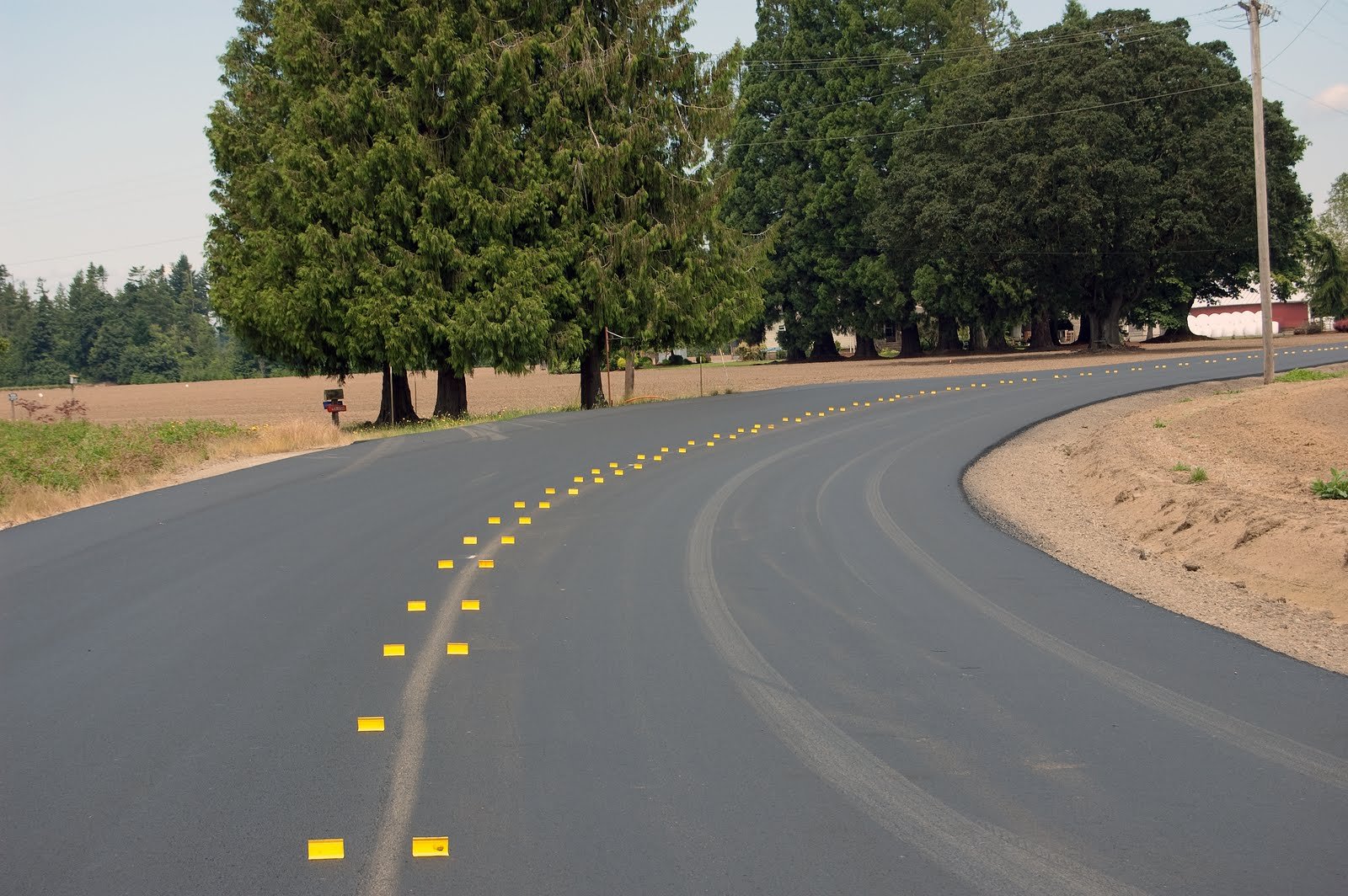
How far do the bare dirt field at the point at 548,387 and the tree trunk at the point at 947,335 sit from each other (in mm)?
6152

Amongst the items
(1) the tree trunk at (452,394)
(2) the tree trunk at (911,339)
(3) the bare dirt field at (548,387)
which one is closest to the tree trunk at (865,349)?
(2) the tree trunk at (911,339)

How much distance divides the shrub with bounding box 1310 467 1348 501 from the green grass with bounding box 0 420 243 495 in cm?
1738

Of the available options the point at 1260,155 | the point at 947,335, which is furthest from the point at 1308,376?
the point at 947,335

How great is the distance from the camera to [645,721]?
23.1 feet

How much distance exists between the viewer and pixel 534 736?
6766 millimetres

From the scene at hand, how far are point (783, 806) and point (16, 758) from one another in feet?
13.2

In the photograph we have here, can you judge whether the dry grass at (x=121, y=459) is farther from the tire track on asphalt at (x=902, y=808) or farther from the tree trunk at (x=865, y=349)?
the tree trunk at (x=865, y=349)

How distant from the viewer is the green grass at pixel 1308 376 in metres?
31.4

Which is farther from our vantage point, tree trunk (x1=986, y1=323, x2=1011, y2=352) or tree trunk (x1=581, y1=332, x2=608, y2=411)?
tree trunk (x1=986, y1=323, x2=1011, y2=352)

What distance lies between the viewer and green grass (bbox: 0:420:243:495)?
20.7 metres

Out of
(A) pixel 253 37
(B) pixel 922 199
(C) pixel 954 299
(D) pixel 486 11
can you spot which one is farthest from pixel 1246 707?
(C) pixel 954 299

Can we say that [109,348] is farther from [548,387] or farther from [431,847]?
[431,847]

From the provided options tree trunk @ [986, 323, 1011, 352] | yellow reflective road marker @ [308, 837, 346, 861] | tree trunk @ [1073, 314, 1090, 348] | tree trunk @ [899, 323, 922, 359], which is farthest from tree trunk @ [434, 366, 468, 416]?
tree trunk @ [899, 323, 922, 359]

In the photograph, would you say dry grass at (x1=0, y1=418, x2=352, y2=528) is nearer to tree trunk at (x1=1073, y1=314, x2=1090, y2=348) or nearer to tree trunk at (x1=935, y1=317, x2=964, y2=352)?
tree trunk at (x1=1073, y1=314, x2=1090, y2=348)
